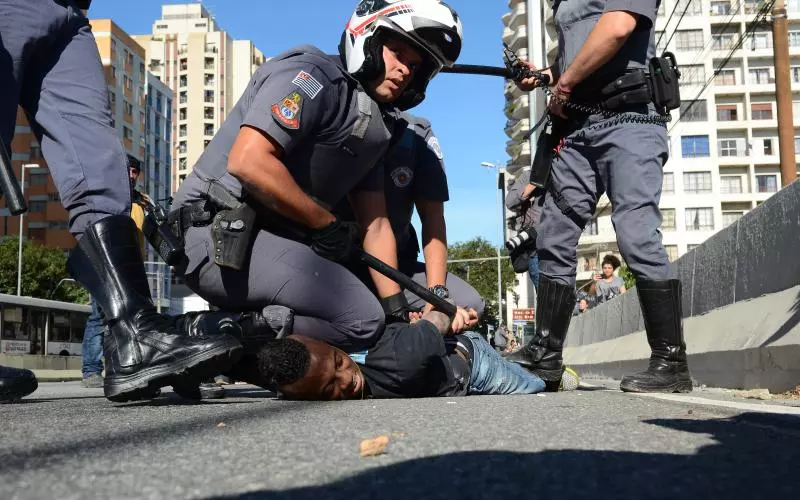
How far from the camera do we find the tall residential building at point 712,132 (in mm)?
67875

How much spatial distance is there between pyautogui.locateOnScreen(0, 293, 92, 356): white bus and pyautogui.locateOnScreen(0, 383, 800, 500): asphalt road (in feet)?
63.0

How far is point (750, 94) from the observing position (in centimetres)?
7031

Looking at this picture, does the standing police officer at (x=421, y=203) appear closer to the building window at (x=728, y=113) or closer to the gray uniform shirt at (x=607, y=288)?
the gray uniform shirt at (x=607, y=288)

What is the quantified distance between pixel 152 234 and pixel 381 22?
52.3 inches

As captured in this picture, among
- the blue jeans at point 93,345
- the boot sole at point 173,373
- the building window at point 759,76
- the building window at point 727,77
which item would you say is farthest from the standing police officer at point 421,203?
the building window at point 759,76

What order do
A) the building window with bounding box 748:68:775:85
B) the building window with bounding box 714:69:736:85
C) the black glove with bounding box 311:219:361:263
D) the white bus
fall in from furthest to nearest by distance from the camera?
the building window with bounding box 714:69:736:85 < the building window with bounding box 748:68:775:85 < the white bus < the black glove with bounding box 311:219:361:263

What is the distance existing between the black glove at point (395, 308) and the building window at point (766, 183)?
2834 inches

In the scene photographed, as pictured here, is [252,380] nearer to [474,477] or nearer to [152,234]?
[152,234]

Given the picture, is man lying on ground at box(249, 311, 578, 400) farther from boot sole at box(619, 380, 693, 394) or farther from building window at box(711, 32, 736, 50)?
building window at box(711, 32, 736, 50)

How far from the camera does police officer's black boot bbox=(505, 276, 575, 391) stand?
442cm

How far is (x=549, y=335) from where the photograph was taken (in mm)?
4461

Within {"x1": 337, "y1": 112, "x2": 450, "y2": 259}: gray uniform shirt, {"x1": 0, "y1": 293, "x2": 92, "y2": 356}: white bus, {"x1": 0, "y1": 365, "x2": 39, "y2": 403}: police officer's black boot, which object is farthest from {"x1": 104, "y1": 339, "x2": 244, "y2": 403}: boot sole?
{"x1": 0, "y1": 293, "x2": 92, "y2": 356}: white bus

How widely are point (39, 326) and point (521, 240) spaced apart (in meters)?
18.7

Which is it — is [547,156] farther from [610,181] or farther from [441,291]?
[441,291]
